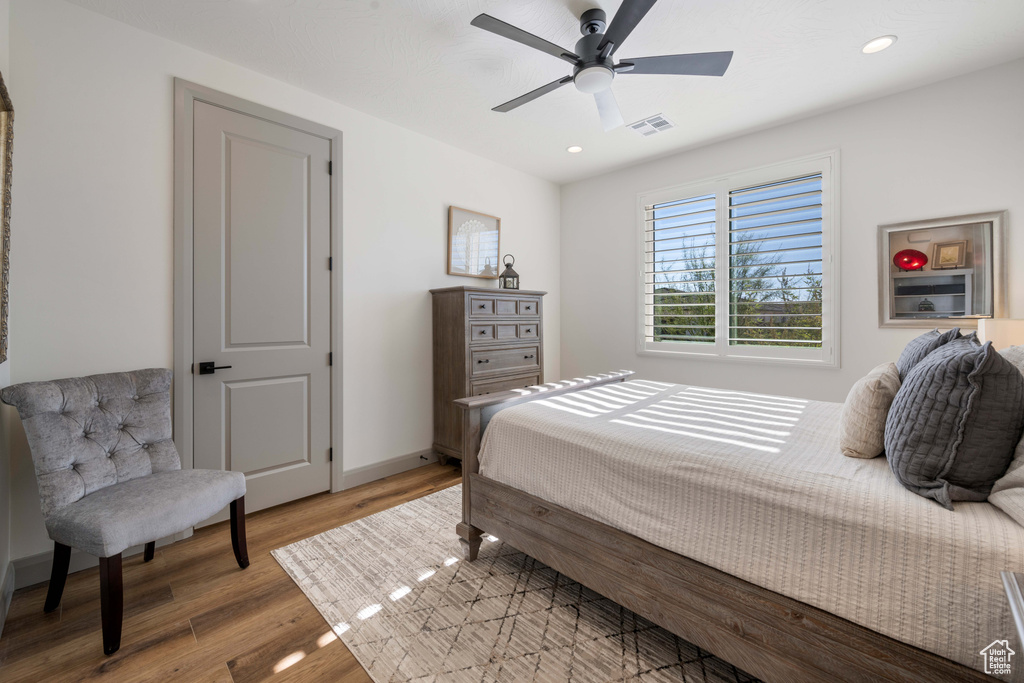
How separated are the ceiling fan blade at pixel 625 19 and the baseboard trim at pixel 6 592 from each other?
3.40 meters

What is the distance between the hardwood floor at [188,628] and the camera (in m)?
1.47

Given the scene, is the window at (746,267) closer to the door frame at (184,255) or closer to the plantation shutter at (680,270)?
the plantation shutter at (680,270)

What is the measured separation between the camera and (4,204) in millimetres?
1705

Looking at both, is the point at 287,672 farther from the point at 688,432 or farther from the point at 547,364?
the point at 547,364

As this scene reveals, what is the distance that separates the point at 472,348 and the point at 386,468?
1.13m

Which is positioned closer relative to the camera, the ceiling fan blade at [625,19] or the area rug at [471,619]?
the area rug at [471,619]

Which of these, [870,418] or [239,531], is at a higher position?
[870,418]

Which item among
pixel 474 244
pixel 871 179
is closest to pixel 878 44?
pixel 871 179

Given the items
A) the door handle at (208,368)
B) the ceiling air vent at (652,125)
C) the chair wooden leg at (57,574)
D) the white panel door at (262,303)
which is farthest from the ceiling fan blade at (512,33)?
the chair wooden leg at (57,574)

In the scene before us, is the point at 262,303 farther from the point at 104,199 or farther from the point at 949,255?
the point at 949,255

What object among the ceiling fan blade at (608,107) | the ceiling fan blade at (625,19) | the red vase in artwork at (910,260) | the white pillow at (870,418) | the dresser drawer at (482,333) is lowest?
the white pillow at (870,418)

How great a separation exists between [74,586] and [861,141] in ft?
17.2

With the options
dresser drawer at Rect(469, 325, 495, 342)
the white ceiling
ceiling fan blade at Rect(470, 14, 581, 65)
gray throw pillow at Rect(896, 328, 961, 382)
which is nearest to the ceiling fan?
ceiling fan blade at Rect(470, 14, 581, 65)

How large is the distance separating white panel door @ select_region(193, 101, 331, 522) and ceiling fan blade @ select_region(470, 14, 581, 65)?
163 cm
